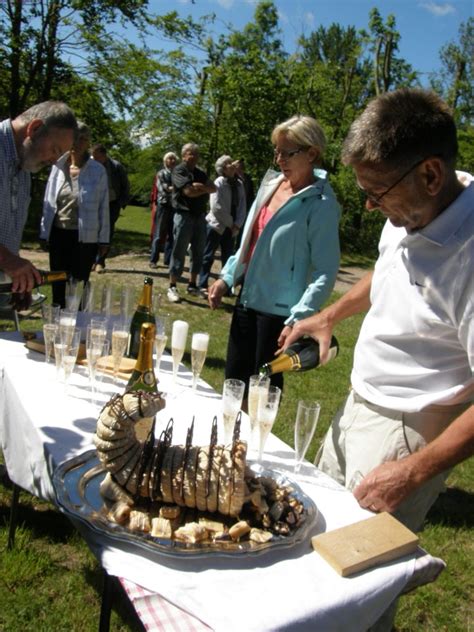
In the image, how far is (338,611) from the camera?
1200 millimetres

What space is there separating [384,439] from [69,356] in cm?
119

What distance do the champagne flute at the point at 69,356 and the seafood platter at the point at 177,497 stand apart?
2.22 feet

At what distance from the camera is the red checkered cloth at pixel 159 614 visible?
1.17 m

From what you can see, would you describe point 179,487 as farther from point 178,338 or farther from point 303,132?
point 303,132

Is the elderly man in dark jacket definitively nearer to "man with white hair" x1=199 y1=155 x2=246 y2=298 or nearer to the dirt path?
the dirt path

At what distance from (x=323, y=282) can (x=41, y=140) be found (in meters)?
1.79

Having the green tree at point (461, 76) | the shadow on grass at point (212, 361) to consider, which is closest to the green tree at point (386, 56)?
the green tree at point (461, 76)

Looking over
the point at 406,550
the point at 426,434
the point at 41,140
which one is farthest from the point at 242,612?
the point at 41,140

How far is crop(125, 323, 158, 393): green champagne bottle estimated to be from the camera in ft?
5.64

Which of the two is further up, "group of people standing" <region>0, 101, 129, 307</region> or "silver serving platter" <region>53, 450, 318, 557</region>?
"group of people standing" <region>0, 101, 129, 307</region>

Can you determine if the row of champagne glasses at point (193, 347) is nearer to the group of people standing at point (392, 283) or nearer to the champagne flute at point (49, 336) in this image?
the group of people standing at point (392, 283)

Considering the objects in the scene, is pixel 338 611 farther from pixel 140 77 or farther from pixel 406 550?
pixel 140 77

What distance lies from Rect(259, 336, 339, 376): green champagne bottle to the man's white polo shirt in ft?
0.88

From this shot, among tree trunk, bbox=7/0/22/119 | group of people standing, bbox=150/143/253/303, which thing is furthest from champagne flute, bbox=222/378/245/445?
tree trunk, bbox=7/0/22/119
